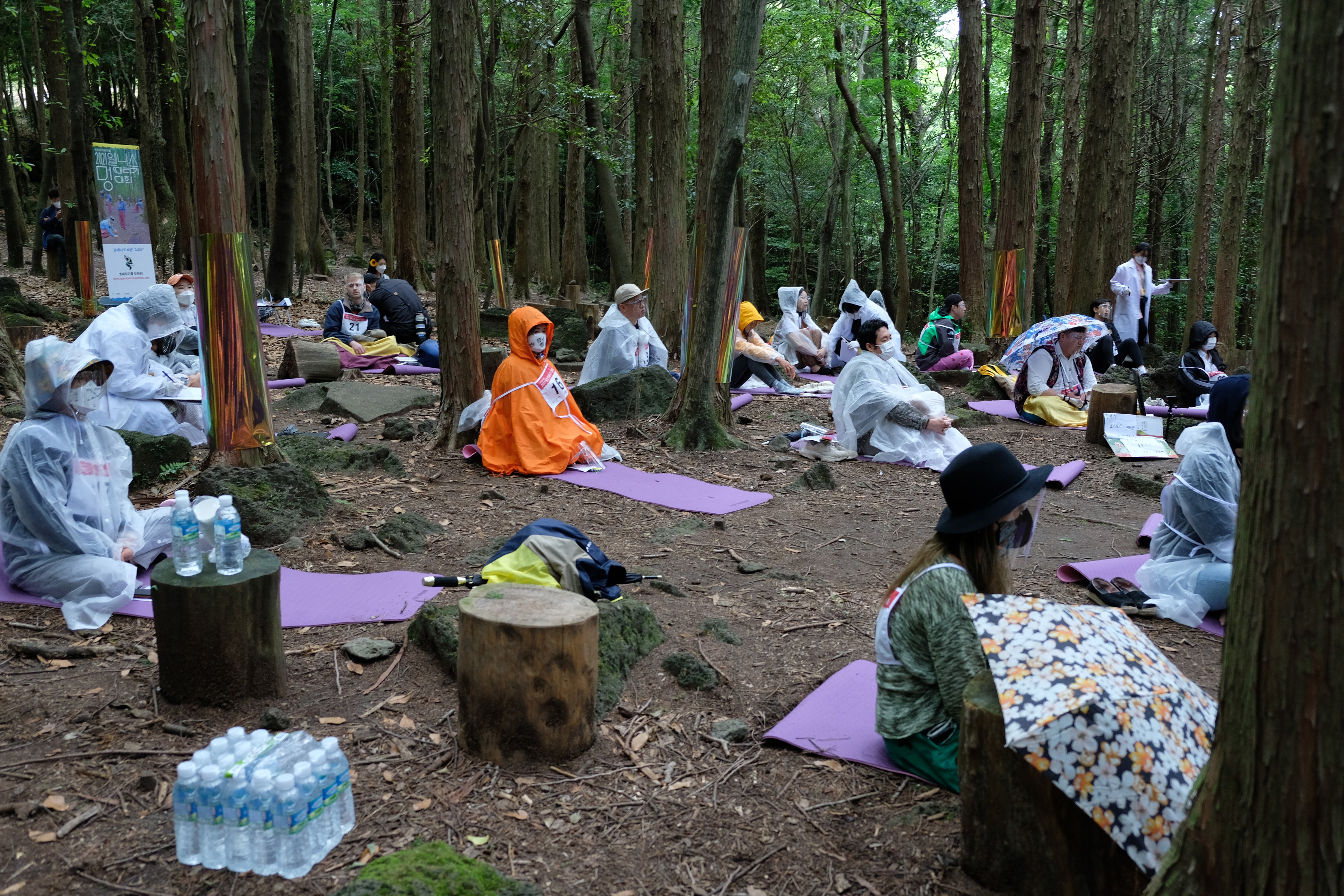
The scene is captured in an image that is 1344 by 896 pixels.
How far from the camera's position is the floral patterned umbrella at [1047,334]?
9344mm

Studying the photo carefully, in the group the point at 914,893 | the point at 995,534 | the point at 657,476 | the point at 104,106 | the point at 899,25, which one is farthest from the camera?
the point at 104,106

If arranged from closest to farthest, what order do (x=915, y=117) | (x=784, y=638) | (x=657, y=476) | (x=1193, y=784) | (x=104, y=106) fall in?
(x=1193, y=784) < (x=784, y=638) < (x=657, y=476) < (x=104, y=106) < (x=915, y=117)

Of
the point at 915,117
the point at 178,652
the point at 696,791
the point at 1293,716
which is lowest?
the point at 696,791

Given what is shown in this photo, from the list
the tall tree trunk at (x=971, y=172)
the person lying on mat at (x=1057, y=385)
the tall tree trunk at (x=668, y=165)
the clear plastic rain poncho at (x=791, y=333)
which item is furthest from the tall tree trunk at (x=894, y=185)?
the person lying on mat at (x=1057, y=385)

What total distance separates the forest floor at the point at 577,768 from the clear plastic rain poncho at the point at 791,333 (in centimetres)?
731

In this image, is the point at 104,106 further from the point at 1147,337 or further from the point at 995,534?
the point at 995,534

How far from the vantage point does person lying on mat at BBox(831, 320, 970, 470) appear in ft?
26.7

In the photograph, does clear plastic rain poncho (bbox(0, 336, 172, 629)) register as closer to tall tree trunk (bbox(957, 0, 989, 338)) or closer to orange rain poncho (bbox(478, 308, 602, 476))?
orange rain poncho (bbox(478, 308, 602, 476))

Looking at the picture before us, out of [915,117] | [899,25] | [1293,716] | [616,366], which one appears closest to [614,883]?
[1293,716]

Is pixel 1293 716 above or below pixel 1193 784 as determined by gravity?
above

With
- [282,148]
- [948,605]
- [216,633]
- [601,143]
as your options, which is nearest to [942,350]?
[601,143]

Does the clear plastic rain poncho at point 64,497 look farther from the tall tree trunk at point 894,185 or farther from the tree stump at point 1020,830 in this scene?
the tall tree trunk at point 894,185

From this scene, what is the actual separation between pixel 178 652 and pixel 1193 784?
10.4ft

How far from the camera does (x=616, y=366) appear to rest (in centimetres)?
1014
